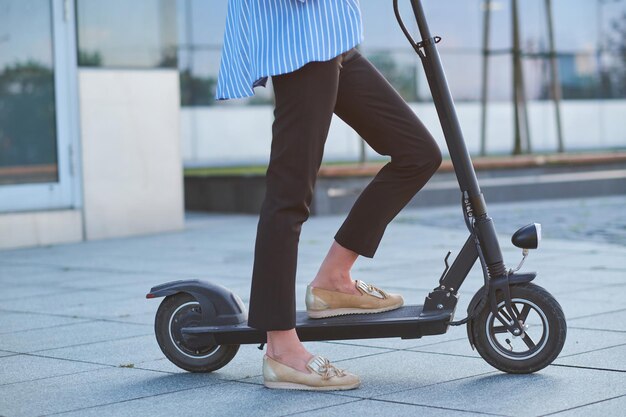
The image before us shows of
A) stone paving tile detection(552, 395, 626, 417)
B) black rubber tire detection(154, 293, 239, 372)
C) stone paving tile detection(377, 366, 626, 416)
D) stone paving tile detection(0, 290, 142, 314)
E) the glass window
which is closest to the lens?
Result: stone paving tile detection(552, 395, 626, 417)

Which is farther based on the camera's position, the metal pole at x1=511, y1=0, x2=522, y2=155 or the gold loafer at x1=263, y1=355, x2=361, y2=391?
the metal pole at x1=511, y1=0, x2=522, y2=155

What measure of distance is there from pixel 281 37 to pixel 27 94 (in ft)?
22.9

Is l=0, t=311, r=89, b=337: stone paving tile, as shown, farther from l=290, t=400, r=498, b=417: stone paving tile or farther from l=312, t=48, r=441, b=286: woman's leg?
l=290, t=400, r=498, b=417: stone paving tile

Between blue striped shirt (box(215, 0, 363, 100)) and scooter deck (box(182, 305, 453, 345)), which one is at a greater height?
blue striped shirt (box(215, 0, 363, 100))

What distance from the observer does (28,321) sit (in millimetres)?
5691

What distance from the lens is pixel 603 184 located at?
1515 cm

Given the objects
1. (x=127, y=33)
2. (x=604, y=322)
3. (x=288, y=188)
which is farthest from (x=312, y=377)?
(x=127, y=33)

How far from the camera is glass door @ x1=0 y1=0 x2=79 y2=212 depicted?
10.2m

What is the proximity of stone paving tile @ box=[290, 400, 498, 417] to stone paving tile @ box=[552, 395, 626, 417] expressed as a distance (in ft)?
0.91

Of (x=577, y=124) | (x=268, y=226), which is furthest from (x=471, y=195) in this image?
(x=577, y=124)

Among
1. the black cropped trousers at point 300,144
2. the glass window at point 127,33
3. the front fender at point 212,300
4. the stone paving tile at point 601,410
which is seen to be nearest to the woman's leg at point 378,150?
the black cropped trousers at point 300,144

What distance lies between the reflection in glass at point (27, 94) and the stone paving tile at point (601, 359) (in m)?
6.94

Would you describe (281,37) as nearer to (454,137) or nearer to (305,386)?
(454,137)

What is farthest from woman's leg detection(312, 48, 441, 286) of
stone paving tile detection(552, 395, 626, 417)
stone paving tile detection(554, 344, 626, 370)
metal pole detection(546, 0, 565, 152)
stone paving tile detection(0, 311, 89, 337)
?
metal pole detection(546, 0, 565, 152)
